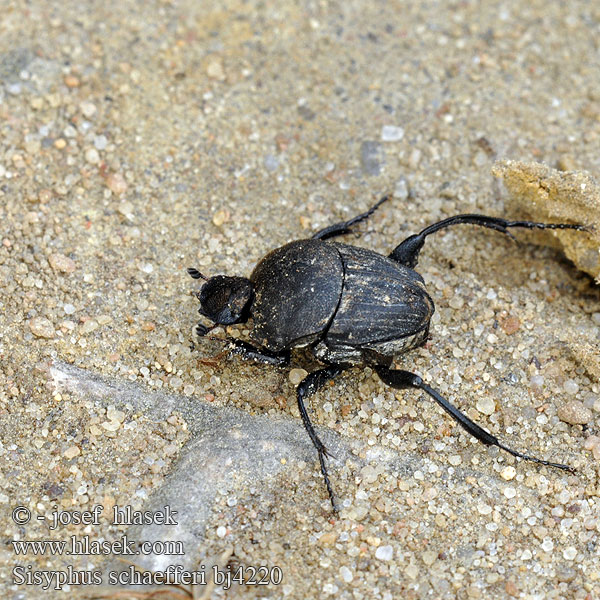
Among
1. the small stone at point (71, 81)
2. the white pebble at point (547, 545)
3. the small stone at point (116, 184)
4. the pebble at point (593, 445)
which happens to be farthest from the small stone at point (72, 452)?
the pebble at point (593, 445)

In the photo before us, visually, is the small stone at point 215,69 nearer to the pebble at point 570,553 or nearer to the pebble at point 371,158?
the pebble at point 371,158

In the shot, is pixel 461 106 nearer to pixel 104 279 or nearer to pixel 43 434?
pixel 104 279

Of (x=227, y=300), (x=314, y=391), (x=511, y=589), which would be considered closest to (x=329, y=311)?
(x=314, y=391)

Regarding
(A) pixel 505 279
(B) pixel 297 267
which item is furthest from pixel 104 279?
(A) pixel 505 279

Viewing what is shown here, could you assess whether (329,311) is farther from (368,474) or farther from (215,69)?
(215,69)

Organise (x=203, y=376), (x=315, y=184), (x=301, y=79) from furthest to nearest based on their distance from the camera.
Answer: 1. (x=301, y=79)
2. (x=315, y=184)
3. (x=203, y=376)

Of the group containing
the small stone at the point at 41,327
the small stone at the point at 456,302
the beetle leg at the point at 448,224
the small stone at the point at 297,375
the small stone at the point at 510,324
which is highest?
the beetle leg at the point at 448,224
